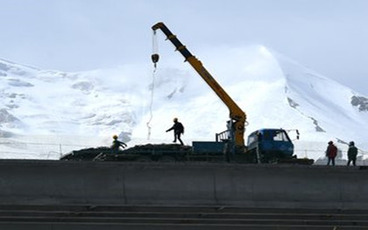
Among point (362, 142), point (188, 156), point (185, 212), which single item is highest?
point (362, 142)

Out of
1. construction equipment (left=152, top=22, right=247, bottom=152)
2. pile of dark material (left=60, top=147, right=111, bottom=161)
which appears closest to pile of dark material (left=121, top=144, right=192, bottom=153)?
pile of dark material (left=60, top=147, right=111, bottom=161)

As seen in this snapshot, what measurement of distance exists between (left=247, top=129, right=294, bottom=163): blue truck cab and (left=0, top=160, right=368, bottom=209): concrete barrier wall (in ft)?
33.8

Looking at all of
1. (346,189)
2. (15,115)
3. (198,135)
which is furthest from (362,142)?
(346,189)

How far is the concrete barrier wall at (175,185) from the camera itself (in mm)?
28234

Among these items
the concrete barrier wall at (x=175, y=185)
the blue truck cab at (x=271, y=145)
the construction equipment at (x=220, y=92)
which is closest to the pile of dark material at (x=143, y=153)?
the blue truck cab at (x=271, y=145)

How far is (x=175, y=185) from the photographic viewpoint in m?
28.6

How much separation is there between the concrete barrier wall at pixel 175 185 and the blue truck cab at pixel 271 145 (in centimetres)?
1029

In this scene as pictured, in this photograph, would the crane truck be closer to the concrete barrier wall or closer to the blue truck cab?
the blue truck cab

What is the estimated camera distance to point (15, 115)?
191125 millimetres

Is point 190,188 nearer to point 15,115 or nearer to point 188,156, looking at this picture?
point 188,156

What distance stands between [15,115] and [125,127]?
2147 cm

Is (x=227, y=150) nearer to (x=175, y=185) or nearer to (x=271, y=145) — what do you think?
(x=271, y=145)

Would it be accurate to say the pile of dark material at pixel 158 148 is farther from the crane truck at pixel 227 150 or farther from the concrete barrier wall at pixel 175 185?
the concrete barrier wall at pixel 175 185

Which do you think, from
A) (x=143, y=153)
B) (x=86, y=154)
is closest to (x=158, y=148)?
(x=143, y=153)
